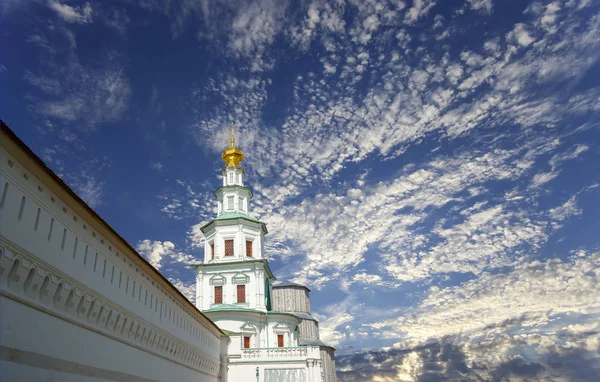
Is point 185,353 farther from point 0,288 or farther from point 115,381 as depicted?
point 0,288

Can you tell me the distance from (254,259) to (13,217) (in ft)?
108

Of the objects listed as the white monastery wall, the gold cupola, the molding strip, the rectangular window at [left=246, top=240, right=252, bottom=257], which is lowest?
the molding strip

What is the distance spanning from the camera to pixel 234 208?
47062mm

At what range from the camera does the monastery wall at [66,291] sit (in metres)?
10.6

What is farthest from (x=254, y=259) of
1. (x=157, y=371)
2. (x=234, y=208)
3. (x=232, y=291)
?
(x=157, y=371)

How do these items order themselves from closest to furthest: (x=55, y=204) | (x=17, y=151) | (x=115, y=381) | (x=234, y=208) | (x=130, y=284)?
(x=17, y=151)
(x=55, y=204)
(x=115, y=381)
(x=130, y=284)
(x=234, y=208)

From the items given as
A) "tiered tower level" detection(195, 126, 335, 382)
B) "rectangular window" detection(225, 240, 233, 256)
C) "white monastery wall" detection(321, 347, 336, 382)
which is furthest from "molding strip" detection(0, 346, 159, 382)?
"white monastery wall" detection(321, 347, 336, 382)

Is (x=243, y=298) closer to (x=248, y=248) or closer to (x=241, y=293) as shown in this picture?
(x=241, y=293)

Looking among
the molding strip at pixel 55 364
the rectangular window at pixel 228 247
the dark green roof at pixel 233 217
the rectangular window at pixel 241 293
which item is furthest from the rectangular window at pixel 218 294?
the molding strip at pixel 55 364

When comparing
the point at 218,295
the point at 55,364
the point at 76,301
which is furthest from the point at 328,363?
the point at 55,364

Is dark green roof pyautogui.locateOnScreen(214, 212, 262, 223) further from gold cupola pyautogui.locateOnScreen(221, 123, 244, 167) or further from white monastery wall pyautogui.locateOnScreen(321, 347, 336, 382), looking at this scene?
white monastery wall pyautogui.locateOnScreen(321, 347, 336, 382)

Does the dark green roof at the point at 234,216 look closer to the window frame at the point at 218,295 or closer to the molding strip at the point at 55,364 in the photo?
the window frame at the point at 218,295

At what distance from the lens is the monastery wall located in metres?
10.6

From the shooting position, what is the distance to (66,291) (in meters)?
12.7
